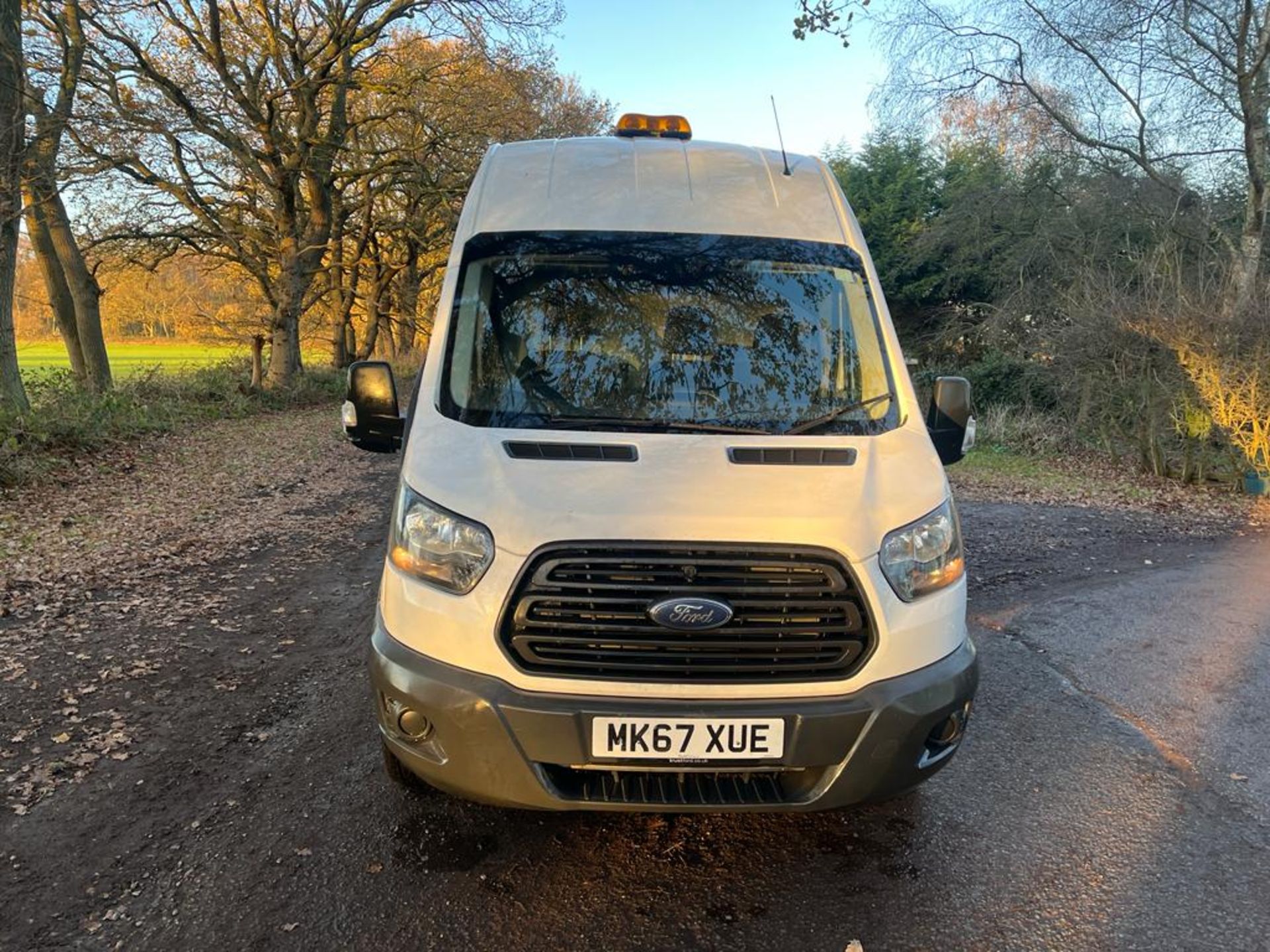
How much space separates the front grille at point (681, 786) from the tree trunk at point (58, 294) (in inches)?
582

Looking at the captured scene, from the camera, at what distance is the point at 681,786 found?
2.46 m

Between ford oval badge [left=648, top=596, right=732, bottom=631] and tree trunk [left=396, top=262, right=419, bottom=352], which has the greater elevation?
tree trunk [left=396, top=262, right=419, bottom=352]

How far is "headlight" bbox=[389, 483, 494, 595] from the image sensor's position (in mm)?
2426

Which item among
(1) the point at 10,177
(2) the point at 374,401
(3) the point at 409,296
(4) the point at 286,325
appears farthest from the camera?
(3) the point at 409,296

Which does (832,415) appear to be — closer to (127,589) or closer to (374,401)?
(374,401)

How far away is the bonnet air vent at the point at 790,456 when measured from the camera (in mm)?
2652

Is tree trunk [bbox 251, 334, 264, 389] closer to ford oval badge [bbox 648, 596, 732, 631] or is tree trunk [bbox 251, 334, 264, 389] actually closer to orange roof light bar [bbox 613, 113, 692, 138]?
orange roof light bar [bbox 613, 113, 692, 138]

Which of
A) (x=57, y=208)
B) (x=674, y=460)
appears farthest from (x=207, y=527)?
(x=57, y=208)

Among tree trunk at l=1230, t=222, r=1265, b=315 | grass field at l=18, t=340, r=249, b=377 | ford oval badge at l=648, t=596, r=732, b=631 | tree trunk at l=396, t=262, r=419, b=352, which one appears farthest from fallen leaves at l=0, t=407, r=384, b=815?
tree trunk at l=396, t=262, r=419, b=352

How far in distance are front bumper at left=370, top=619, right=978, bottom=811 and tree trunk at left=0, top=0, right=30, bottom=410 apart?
1016 cm

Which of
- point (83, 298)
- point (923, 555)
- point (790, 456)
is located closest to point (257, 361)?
point (83, 298)

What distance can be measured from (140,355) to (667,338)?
27225 millimetres

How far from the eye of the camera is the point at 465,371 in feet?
10.2

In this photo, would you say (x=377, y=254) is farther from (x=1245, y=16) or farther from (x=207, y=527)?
(x=1245, y=16)
